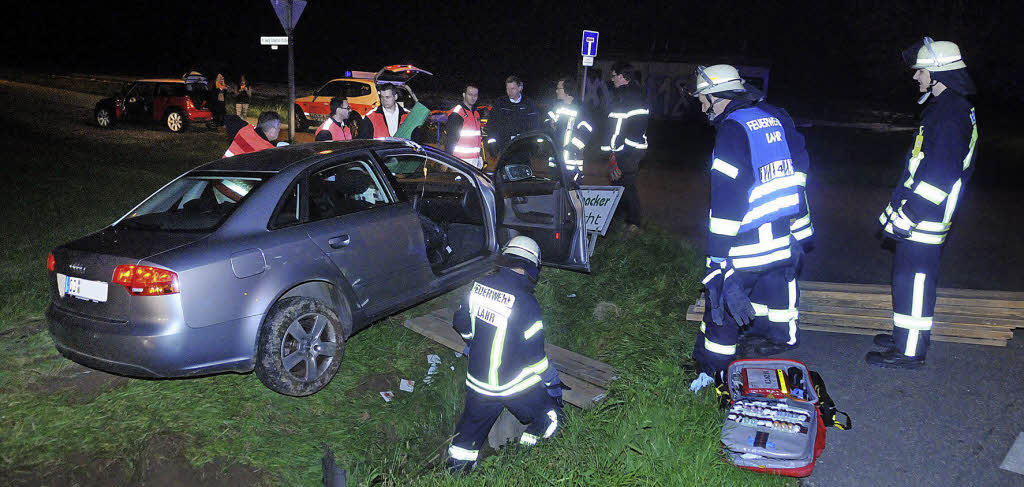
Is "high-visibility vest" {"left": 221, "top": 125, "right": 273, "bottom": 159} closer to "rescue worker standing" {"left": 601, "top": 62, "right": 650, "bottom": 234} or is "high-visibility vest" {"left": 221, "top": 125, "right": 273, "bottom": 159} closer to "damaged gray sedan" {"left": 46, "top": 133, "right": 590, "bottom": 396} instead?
"damaged gray sedan" {"left": 46, "top": 133, "right": 590, "bottom": 396}

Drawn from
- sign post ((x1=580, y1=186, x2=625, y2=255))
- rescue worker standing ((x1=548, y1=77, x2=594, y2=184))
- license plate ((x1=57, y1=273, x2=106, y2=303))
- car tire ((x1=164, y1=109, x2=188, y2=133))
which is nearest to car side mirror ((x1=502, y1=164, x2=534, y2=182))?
sign post ((x1=580, y1=186, x2=625, y2=255))

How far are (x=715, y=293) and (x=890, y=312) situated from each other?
1.97m

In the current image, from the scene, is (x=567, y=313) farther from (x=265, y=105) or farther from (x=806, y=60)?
(x=806, y=60)

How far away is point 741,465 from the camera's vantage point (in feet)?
11.6

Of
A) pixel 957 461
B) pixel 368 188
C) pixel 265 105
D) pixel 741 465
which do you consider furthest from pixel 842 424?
pixel 265 105

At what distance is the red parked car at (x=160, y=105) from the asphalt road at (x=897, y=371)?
2824 millimetres

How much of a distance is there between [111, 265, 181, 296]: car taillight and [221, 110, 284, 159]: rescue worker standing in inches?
109

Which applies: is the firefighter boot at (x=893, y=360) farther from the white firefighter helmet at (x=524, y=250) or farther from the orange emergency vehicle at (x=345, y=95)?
the orange emergency vehicle at (x=345, y=95)

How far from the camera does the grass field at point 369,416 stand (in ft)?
12.0

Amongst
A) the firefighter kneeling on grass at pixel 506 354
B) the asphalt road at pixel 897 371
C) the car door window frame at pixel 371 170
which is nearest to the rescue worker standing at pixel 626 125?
the asphalt road at pixel 897 371

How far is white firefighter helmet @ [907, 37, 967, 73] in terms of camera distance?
445cm

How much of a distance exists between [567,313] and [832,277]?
9.16 feet

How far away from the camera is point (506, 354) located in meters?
3.79

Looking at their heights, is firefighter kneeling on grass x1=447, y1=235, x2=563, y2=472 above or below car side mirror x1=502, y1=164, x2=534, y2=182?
below
